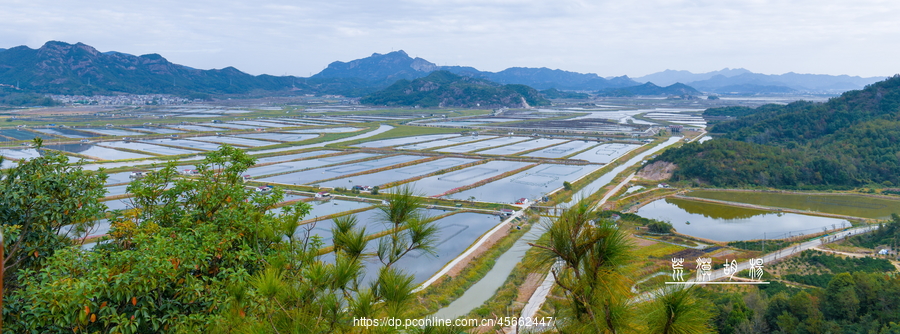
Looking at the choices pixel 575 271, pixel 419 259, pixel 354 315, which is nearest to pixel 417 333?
pixel 354 315

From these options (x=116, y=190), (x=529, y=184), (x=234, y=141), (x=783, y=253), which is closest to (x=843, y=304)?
(x=783, y=253)

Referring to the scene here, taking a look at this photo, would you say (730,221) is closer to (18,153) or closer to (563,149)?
(563,149)

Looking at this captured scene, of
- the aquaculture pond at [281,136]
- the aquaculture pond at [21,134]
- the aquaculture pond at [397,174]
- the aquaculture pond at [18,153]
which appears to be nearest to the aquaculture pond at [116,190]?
the aquaculture pond at [397,174]

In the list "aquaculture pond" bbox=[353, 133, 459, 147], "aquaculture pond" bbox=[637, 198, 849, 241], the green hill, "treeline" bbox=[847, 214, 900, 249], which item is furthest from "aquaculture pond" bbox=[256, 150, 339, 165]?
"treeline" bbox=[847, 214, 900, 249]

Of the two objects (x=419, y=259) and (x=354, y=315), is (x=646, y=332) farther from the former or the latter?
(x=419, y=259)

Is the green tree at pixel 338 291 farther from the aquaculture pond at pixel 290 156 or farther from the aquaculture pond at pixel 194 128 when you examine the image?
the aquaculture pond at pixel 194 128
